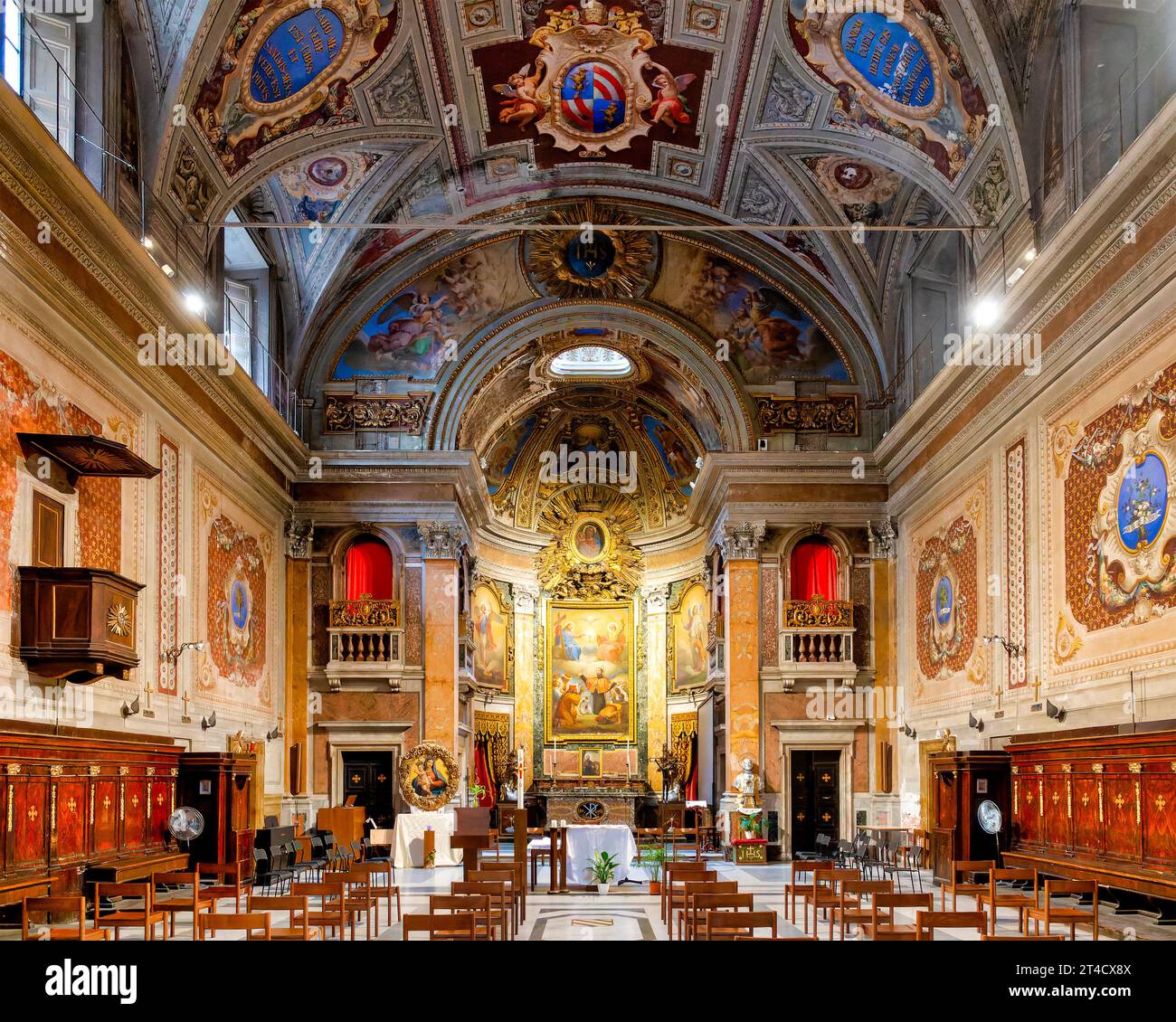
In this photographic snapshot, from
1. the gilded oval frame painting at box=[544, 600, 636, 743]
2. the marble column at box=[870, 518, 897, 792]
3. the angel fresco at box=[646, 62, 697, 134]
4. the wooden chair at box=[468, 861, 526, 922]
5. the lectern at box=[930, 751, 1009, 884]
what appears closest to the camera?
the wooden chair at box=[468, 861, 526, 922]

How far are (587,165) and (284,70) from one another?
22.8ft

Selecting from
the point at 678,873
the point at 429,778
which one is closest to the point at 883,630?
the point at 429,778

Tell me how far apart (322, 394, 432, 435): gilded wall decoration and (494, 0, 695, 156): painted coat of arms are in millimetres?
6113

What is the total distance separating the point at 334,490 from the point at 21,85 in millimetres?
12530

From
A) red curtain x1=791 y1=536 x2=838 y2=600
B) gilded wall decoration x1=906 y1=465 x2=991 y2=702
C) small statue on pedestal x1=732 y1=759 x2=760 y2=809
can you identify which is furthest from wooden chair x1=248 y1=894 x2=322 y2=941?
red curtain x1=791 y1=536 x2=838 y2=600

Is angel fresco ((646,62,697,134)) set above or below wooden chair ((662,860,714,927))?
above

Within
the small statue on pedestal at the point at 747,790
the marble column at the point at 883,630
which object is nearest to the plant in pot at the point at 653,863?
the small statue on pedestal at the point at 747,790

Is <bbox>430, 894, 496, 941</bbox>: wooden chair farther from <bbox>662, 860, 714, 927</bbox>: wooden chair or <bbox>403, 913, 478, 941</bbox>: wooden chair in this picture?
<bbox>662, 860, 714, 927</bbox>: wooden chair

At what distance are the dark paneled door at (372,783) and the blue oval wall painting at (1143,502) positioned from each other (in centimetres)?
1522

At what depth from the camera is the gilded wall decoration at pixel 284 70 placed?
16.9 m

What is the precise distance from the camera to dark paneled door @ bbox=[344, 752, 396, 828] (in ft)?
82.2

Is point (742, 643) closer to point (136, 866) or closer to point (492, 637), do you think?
point (492, 637)

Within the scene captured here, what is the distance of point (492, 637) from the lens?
105 ft

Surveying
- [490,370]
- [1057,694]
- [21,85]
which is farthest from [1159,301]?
[490,370]
